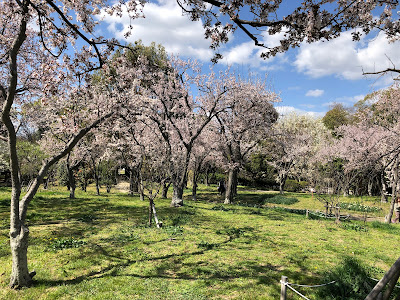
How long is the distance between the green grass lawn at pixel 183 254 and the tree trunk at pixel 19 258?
204 millimetres

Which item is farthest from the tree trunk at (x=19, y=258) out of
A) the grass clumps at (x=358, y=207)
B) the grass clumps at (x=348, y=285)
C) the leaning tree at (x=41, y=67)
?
the grass clumps at (x=358, y=207)

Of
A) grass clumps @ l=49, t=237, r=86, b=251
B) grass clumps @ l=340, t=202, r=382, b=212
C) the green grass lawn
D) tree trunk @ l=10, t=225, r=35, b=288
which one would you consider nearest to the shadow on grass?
the green grass lawn

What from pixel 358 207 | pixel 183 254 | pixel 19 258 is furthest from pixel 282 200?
pixel 19 258

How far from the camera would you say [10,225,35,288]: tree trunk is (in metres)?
5.36

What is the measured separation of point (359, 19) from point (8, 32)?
1381 centimetres

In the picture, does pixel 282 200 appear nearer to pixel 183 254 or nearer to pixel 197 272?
pixel 183 254

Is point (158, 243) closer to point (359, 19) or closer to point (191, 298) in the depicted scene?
point (191, 298)

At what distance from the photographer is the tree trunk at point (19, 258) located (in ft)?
17.6

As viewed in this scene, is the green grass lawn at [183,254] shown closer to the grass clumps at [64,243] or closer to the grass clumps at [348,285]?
the grass clumps at [64,243]

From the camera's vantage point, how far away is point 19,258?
539 centimetres

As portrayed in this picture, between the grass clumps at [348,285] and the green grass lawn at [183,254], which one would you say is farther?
the green grass lawn at [183,254]

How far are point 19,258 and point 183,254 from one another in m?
4.26

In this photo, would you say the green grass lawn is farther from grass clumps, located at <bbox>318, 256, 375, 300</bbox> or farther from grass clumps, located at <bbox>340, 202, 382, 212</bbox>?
grass clumps, located at <bbox>340, 202, 382, 212</bbox>

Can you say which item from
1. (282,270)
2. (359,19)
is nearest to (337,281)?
(282,270)
